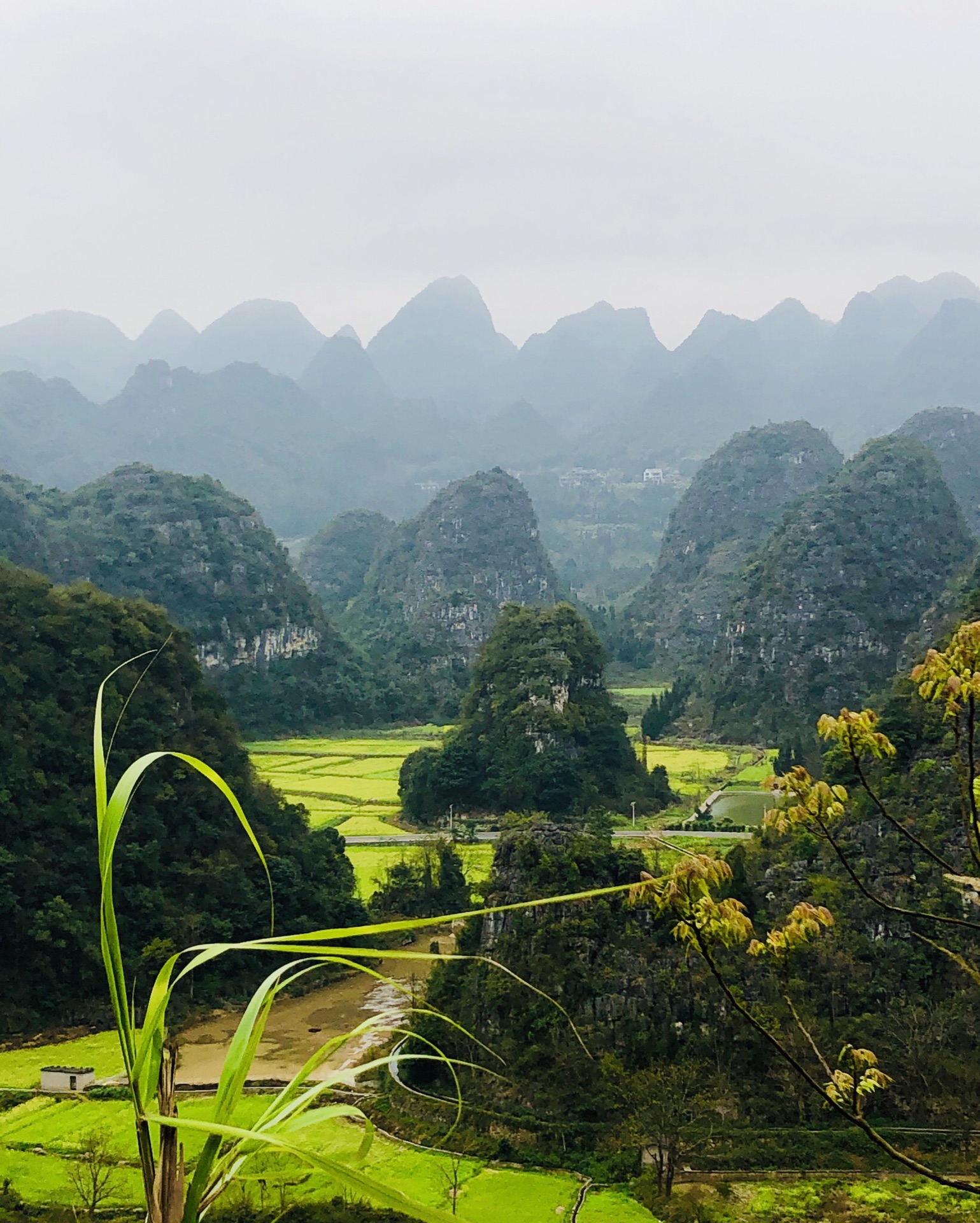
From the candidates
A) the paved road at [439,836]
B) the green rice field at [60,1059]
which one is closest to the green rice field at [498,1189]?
the green rice field at [60,1059]

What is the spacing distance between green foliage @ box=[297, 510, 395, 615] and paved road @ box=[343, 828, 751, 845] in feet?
187

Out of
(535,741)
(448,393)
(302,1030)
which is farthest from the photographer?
(448,393)

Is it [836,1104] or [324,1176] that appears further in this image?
[324,1176]

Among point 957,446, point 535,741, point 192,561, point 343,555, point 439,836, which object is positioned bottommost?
point 439,836

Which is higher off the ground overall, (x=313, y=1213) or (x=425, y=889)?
(x=313, y=1213)

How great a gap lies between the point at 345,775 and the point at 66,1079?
80.6 feet

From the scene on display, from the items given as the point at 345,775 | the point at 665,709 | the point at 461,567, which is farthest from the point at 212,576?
the point at 665,709

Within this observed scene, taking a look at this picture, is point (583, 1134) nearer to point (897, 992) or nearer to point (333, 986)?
point (897, 992)

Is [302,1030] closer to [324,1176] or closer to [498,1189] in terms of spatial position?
[324,1176]

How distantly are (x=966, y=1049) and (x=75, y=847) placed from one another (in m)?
14.8

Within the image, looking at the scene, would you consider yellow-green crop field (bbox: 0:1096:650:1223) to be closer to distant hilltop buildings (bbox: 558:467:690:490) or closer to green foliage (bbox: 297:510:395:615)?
green foliage (bbox: 297:510:395:615)

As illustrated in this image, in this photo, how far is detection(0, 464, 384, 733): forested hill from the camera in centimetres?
5172

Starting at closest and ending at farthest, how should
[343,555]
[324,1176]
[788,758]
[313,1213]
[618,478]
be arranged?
[313,1213] < [324,1176] < [788,758] < [343,555] < [618,478]

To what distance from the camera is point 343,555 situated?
294 feet
